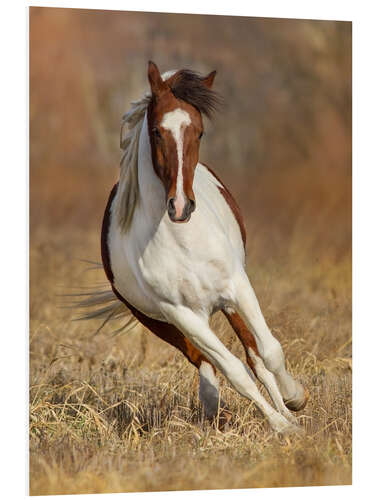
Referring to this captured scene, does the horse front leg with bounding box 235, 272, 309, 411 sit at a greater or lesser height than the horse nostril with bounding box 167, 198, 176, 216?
lesser

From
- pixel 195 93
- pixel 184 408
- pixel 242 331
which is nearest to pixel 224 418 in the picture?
pixel 184 408

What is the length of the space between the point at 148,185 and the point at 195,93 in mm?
506

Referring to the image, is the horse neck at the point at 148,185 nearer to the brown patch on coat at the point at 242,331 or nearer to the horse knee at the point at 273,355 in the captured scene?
the brown patch on coat at the point at 242,331

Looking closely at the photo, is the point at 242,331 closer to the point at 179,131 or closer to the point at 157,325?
the point at 157,325

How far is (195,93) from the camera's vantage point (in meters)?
4.95

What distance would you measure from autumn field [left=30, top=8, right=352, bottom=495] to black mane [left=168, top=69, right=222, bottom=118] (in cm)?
37

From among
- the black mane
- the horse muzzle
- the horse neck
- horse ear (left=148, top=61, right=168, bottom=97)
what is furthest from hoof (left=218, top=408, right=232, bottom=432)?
horse ear (left=148, top=61, right=168, bottom=97)

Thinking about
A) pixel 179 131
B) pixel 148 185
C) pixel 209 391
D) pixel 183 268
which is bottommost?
pixel 209 391

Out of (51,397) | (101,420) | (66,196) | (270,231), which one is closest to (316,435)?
(101,420)

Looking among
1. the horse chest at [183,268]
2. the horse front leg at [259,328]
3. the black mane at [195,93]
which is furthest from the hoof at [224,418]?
the black mane at [195,93]

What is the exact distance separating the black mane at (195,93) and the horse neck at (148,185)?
10.1 inches

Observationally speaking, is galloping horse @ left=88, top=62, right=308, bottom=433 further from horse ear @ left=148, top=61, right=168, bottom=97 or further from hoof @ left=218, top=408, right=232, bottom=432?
hoof @ left=218, top=408, right=232, bottom=432

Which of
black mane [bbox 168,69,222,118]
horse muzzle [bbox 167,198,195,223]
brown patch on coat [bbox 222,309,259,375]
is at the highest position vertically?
black mane [bbox 168,69,222,118]

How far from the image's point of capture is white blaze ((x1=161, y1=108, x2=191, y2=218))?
470 centimetres
